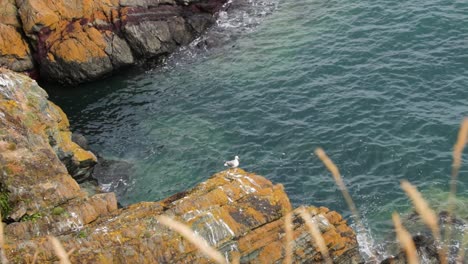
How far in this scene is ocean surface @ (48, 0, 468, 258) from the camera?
2606 centimetres

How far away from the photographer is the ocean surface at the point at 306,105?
2606 centimetres

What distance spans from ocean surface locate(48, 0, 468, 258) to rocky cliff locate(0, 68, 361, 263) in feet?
23.3

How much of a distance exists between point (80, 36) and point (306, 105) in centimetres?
1785

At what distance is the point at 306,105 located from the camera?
3173 centimetres

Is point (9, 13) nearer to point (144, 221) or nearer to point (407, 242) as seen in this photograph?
point (144, 221)

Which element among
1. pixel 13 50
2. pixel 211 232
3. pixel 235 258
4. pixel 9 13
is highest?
pixel 235 258

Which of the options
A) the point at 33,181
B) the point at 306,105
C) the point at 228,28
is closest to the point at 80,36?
the point at 228,28

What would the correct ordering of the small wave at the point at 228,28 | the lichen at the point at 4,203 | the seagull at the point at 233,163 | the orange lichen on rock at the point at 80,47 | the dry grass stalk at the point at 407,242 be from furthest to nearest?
the small wave at the point at 228,28 → the orange lichen on rock at the point at 80,47 → the seagull at the point at 233,163 → the lichen at the point at 4,203 → the dry grass stalk at the point at 407,242

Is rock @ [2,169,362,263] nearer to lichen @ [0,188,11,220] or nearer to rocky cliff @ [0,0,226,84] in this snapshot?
lichen @ [0,188,11,220]

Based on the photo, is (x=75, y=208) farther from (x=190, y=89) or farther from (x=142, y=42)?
(x=142, y=42)

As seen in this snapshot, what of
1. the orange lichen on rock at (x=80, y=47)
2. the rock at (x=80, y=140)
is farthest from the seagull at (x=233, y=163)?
the orange lichen on rock at (x=80, y=47)

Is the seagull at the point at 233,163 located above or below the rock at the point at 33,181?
below

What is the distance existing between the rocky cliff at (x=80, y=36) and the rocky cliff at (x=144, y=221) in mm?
18674

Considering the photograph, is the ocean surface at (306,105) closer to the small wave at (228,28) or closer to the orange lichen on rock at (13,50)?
the small wave at (228,28)
